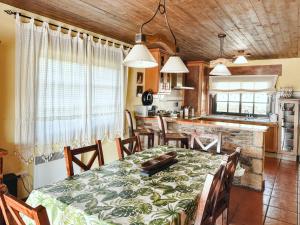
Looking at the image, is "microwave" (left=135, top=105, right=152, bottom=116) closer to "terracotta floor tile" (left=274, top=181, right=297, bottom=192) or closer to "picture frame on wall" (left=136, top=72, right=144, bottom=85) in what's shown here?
"picture frame on wall" (left=136, top=72, right=144, bottom=85)

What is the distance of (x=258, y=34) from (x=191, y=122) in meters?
1.75

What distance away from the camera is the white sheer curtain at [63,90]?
2783 millimetres

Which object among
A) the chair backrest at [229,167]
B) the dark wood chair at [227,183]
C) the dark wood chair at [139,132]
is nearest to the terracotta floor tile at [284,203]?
the dark wood chair at [227,183]

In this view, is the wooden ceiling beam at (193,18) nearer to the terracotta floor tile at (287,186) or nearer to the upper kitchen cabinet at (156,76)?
the upper kitchen cabinet at (156,76)

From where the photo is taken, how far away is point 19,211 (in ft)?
3.22

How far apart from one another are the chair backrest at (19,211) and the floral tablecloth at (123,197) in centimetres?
30

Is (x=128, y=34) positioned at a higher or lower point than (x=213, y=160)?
higher

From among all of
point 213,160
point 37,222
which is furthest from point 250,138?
point 37,222

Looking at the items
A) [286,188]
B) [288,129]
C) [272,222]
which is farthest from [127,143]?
[288,129]

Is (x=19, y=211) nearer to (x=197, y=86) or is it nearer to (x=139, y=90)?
(x=139, y=90)

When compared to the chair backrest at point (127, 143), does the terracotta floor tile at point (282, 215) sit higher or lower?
lower

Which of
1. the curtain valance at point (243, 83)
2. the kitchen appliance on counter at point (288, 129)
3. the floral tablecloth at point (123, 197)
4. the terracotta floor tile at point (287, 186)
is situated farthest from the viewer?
the curtain valance at point (243, 83)

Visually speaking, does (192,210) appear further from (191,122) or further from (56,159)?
(191,122)

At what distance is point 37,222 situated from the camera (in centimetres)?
88
